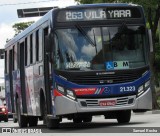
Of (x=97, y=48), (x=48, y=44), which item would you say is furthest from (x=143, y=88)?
(x=48, y=44)

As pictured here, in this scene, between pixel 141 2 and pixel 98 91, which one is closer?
pixel 98 91

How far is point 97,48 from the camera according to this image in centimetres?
1881

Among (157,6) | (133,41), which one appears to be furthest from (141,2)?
(133,41)

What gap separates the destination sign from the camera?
19125 millimetres

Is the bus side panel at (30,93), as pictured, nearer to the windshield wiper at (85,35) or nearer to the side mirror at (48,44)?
the side mirror at (48,44)

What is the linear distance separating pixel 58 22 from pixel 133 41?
84.6 inches

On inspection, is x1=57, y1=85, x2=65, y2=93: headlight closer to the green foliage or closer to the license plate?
the license plate

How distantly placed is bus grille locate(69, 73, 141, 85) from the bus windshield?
9.5 inches

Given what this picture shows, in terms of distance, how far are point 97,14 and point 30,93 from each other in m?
4.71

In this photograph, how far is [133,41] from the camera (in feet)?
62.8

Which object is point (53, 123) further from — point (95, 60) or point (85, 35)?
point (85, 35)

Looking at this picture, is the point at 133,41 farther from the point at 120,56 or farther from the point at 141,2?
the point at 141,2

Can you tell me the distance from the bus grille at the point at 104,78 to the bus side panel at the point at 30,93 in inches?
150

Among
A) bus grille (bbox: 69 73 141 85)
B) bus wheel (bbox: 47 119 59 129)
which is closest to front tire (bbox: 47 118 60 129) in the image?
bus wheel (bbox: 47 119 59 129)
